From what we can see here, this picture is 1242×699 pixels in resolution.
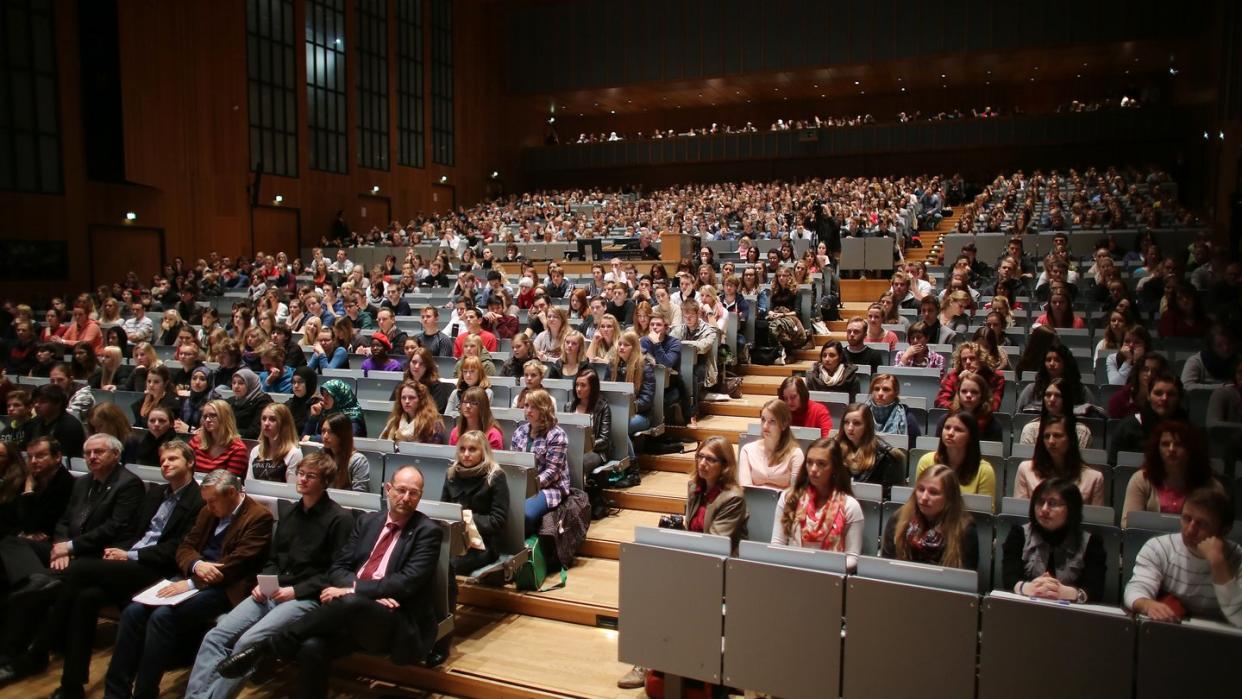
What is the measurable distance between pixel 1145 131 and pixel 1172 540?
17.5m

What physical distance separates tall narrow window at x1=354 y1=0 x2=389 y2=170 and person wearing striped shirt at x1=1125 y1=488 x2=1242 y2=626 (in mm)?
16109

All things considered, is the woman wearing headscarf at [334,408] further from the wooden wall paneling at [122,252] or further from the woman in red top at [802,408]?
the wooden wall paneling at [122,252]

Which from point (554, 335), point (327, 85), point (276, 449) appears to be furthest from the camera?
point (327, 85)

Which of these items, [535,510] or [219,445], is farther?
[219,445]

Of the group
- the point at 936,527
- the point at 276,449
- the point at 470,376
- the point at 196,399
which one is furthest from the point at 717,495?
the point at 196,399

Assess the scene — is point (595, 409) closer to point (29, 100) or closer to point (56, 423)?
point (56, 423)

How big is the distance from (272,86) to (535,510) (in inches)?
515

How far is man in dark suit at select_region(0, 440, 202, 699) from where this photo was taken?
329cm

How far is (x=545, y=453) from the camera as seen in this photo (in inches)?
154

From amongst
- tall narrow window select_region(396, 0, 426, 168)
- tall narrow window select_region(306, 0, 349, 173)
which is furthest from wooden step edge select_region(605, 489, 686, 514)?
tall narrow window select_region(396, 0, 426, 168)

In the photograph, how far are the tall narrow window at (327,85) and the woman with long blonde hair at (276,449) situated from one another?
12738 millimetres

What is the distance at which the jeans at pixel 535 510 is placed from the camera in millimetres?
3799

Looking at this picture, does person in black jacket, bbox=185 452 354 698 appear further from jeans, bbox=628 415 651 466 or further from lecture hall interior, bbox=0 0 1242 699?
jeans, bbox=628 415 651 466

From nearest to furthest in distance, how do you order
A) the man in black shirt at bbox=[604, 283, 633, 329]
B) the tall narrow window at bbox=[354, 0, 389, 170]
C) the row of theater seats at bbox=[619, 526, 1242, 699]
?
the row of theater seats at bbox=[619, 526, 1242, 699] → the man in black shirt at bbox=[604, 283, 633, 329] → the tall narrow window at bbox=[354, 0, 389, 170]
